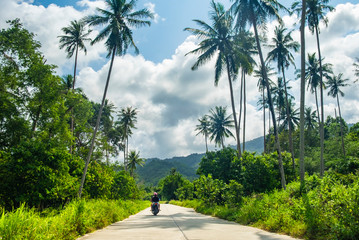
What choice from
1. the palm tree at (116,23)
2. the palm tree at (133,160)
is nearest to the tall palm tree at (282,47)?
the palm tree at (116,23)

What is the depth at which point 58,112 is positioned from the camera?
19.7 metres

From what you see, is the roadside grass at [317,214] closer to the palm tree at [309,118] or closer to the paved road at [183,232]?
the paved road at [183,232]

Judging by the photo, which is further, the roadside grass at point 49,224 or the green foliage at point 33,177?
the green foliage at point 33,177

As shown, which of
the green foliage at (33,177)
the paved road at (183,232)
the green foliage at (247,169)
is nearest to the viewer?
the paved road at (183,232)

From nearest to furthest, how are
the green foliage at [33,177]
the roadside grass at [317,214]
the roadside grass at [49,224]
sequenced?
the roadside grass at [49,224] → the roadside grass at [317,214] → the green foliage at [33,177]

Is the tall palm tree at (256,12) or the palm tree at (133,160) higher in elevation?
the tall palm tree at (256,12)

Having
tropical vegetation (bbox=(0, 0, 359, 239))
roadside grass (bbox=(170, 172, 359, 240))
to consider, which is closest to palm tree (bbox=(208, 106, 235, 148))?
tropical vegetation (bbox=(0, 0, 359, 239))

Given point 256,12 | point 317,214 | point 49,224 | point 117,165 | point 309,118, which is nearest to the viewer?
point 49,224

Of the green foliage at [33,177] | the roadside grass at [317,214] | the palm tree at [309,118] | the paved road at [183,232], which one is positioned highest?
the palm tree at [309,118]

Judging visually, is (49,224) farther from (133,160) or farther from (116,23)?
(133,160)

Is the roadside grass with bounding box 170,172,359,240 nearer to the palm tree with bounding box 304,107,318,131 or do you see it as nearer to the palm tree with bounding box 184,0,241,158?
the palm tree with bounding box 184,0,241,158

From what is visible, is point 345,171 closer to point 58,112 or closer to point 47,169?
point 47,169

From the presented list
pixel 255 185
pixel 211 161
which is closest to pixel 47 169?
pixel 255 185

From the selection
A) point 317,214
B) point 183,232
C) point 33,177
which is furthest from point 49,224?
point 317,214
